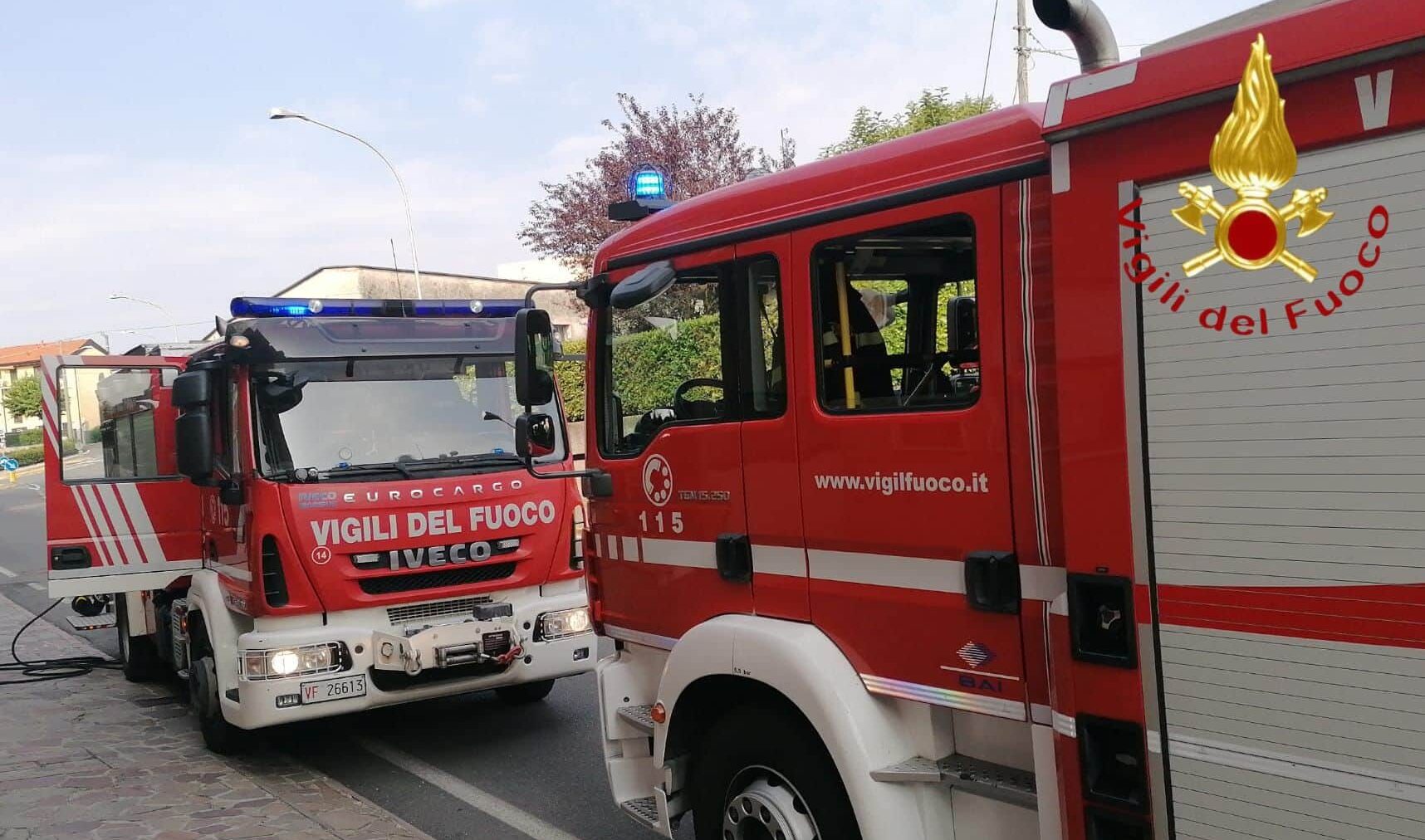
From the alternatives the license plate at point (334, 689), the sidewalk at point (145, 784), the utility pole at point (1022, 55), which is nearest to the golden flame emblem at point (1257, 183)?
the sidewalk at point (145, 784)

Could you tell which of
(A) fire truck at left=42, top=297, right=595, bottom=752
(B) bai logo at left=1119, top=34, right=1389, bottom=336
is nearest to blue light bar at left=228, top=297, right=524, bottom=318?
(A) fire truck at left=42, top=297, right=595, bottom=752

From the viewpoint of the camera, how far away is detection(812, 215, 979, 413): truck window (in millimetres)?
2996

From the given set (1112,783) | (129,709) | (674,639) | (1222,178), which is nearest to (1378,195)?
(1222,178)

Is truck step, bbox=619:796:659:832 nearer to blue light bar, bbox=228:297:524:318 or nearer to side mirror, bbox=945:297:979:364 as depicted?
side mirror, bbox=945:297:979:364

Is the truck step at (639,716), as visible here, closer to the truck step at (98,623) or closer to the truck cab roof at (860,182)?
the truck cab roof at (860,182)

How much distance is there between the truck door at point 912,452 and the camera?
2820mm

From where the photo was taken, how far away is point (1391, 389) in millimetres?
2004

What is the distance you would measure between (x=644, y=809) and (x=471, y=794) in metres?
1.73

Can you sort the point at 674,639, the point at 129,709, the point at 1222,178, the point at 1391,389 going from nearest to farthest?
the point at 1391,389 → the point at 1222,178 → the point at 674,639 → the point at 129,709

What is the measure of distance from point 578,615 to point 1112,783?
13.5 ft

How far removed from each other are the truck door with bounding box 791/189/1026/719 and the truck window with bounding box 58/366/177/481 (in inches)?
233

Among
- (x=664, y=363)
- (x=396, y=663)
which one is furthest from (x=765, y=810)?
(x=396, y=663)

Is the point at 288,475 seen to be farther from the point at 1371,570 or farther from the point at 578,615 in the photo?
the point at 1371,570

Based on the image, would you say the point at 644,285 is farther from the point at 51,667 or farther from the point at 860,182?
the point at 51,667
